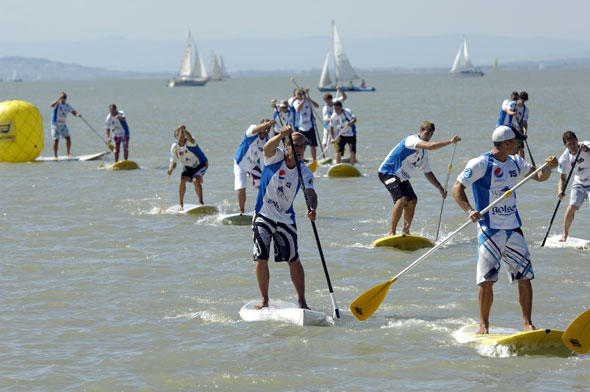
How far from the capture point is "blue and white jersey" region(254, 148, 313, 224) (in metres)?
8.90

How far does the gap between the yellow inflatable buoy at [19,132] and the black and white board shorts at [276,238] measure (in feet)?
60.6

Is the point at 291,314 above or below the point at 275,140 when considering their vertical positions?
below

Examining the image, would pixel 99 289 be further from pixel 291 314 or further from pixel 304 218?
pixel 304 218

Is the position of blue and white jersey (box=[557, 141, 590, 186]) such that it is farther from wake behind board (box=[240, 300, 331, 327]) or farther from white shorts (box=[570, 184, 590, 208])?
wake behind board (box=[240, 300, 331, 327])

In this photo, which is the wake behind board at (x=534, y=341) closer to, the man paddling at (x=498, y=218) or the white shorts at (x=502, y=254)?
the man paddling at (x=498, y=218)

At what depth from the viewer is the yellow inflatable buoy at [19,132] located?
25.7 m

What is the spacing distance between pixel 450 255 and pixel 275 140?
186 inches

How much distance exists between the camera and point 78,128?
4738 centimetres

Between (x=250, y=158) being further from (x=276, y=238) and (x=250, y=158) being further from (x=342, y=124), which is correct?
(x=342, y=124)

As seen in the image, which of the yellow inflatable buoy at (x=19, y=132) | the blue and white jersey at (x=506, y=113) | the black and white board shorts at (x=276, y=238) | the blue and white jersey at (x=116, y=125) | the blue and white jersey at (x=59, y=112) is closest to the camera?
the black and white board shorts at (x=276, y=238)

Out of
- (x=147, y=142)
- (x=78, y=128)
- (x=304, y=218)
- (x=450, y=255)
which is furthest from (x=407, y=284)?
(x=78, y=128)

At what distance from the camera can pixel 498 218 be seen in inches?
311

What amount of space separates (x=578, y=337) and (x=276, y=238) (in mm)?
3147

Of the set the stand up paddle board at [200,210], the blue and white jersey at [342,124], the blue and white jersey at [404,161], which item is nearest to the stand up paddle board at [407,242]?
the blue and white jersey at [404,161]
